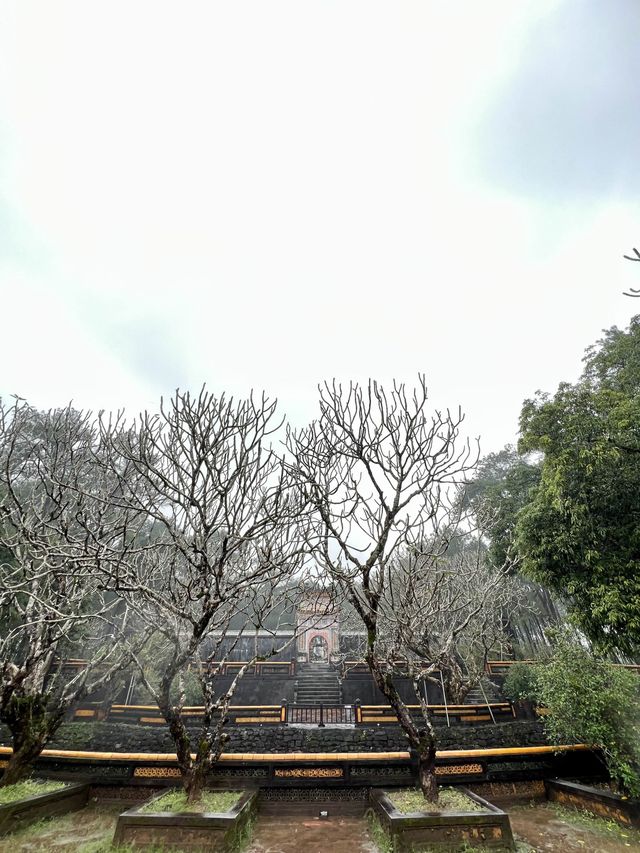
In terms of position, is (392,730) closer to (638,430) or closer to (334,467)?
(334,467)

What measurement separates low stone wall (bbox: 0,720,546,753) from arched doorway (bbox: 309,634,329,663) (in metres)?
18.6

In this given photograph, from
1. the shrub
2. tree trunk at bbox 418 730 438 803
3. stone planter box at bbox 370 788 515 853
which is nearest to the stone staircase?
the shrub

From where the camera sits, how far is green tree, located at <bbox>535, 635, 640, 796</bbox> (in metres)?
5.82

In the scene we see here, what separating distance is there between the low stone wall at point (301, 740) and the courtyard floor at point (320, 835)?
104 centimetres

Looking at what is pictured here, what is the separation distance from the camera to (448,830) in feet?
15.4

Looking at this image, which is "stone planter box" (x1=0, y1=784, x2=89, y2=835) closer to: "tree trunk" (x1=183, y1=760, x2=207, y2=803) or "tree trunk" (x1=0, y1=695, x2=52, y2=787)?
"tree trunk" (x1=0, y1=695, x2=52, y2=787)

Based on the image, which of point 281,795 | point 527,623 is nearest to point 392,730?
point 281,795

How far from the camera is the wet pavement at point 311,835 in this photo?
Result: 4922 mm

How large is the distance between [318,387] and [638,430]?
7595 millimetres

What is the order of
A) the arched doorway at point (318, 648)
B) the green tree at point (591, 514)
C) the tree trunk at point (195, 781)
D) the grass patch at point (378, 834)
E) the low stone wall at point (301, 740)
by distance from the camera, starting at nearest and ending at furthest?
the grass patch at point (378, 834) → the tree trunk at point (195, 781) → the low stone wall at point (301, 740) → the green tree at point (591, 514) → the arched doorway at point (318, 648)

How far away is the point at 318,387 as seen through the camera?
6.61 m

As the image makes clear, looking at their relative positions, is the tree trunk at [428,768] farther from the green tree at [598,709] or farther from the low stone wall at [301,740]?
the green tree at [598,709]

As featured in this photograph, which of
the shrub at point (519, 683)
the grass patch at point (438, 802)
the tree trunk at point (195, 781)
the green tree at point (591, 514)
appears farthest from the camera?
the shrub at point (519, 683)

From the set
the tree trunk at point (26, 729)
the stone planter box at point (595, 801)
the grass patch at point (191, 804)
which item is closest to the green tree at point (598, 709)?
the stone planter box at point (595, 801)
